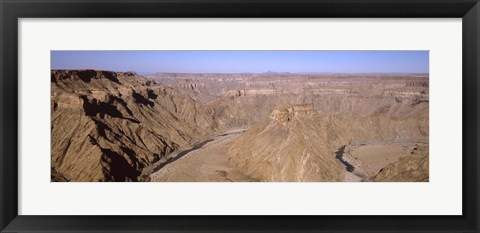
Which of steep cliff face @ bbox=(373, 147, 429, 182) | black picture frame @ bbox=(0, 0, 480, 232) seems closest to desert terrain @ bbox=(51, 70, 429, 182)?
steep cliff face @ bbox=(373, 147, 429, 182)

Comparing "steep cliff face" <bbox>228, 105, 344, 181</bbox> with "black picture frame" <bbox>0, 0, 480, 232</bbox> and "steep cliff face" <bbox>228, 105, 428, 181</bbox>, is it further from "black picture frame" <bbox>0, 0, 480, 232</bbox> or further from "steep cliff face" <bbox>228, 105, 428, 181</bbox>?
"black picture frame" <bbox>0, 0, 480, 232</bbox>

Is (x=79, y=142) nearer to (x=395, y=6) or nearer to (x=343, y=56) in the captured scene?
(x=343, y=56)

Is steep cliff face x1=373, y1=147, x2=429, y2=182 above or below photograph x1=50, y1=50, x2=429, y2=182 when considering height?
below

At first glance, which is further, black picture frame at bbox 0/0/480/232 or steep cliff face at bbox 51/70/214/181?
steep cliff face at bbox 51/70/214/181

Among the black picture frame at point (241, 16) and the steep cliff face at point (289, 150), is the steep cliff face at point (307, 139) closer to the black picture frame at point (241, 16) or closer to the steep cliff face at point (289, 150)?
the steep cliff face at point (289, 150)

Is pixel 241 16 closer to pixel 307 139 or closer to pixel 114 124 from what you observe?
pixel 307 139

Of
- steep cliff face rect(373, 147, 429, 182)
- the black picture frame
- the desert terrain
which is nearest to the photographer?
the black picture frame
